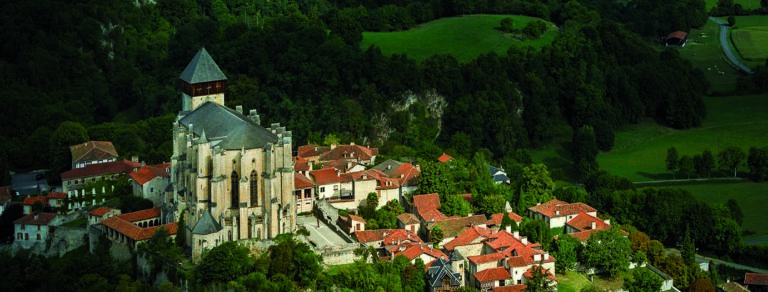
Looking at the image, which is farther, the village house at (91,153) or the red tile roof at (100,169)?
the village house at (91,153)

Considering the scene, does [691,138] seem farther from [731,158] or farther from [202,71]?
[202,71]

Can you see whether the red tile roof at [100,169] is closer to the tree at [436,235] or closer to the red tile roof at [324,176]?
the red tile roof at [324,176]

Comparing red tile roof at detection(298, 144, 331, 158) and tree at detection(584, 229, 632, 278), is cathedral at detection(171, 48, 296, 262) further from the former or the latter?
tree at detection(584, 229, 632, 278)

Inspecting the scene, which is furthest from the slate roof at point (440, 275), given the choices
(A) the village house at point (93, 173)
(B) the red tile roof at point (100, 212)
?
(A) the village house at point (93, 173)

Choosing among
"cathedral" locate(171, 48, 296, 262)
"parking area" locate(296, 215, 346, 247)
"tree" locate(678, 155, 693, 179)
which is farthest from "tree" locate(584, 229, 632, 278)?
"tree" locate(678, 155, 693, 179)

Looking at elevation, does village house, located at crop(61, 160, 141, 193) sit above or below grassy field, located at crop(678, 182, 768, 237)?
above

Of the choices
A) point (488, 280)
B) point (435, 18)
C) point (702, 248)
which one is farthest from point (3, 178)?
point (435, 18)

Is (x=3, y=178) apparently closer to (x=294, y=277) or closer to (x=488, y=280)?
(x=294, y=277)
